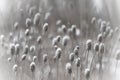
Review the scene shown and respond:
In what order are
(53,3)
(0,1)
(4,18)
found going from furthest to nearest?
(53,3)
(0,1)
(4,18)

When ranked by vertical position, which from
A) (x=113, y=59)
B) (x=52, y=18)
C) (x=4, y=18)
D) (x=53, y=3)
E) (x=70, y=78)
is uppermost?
(x=53, y=3)

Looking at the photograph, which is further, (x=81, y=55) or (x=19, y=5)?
(x=19, y=5)

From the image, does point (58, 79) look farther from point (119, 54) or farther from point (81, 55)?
point (119, 54)

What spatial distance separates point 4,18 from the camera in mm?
1354

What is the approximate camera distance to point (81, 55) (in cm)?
95

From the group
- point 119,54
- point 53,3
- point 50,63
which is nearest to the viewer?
point 119,54

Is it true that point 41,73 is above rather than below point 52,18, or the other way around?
below

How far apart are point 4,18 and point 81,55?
569mm

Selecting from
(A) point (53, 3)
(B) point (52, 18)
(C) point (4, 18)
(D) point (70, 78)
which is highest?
(A) point (53, 3)

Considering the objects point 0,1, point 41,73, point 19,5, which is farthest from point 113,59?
point 0,1

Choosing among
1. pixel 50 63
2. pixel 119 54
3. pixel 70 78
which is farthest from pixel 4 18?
pixel 119 54

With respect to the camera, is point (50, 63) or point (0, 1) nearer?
point (50, 63)

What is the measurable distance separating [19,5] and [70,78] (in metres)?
0.69

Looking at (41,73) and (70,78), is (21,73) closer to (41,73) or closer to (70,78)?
(41,73)
